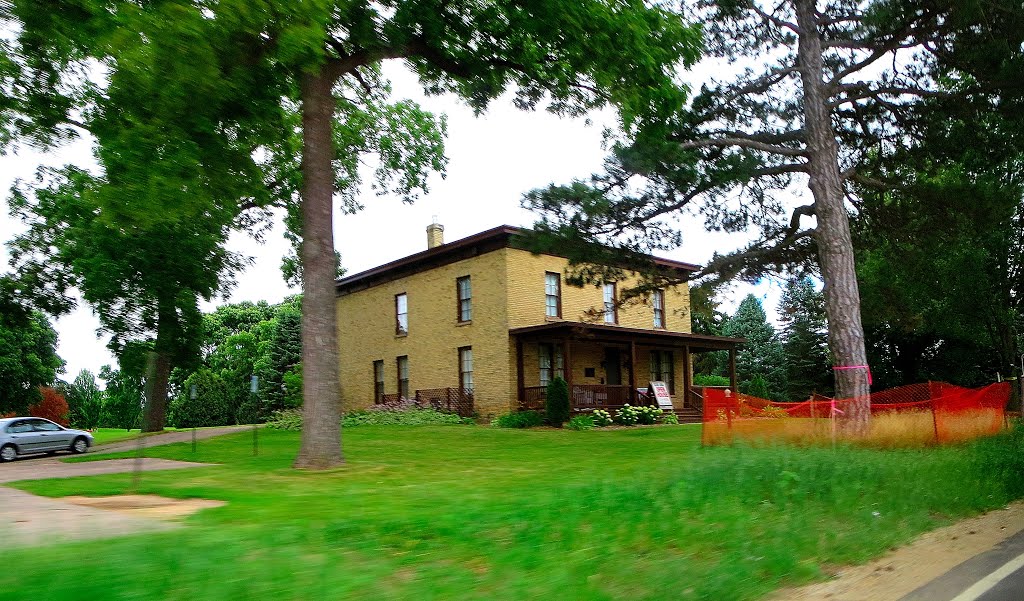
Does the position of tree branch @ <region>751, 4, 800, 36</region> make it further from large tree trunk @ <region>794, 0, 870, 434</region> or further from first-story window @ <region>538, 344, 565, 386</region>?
first-story window @ <region>538, 344, 565, 386</region>

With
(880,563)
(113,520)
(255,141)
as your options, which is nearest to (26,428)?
(255,141)

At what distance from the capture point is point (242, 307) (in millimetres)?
60344

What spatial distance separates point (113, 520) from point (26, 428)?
68.1 feet

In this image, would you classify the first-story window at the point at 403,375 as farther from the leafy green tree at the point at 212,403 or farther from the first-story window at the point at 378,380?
the leafy green tree at the point at 212,403

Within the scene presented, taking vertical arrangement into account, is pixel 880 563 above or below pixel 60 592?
below

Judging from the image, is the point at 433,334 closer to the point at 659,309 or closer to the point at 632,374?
the point at 632,374

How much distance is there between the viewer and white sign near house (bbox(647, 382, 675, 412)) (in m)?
30.3

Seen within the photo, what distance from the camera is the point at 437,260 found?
31250 millimetres

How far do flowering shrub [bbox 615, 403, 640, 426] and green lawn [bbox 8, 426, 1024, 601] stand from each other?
543 inches

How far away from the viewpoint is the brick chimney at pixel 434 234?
33.7 metres

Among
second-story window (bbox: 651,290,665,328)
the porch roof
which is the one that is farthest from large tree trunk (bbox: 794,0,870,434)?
second-story window (bbox: 651,290,665,328)

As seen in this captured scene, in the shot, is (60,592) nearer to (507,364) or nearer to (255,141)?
(255,141)

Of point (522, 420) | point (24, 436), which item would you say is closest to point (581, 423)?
point (522, 420)

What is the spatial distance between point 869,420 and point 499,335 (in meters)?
15.5
